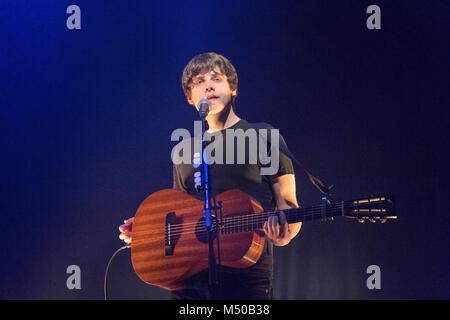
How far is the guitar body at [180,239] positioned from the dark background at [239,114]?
0.74 m

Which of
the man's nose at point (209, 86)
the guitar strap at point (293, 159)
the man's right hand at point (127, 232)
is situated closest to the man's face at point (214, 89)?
the man's nose at point (209, 86)

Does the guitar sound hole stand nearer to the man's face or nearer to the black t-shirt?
the black t-shirt

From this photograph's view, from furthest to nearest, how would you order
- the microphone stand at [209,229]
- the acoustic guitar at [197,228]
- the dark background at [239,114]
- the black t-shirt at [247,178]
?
the dark background at [239,114] → the black t-shirt at [247,178] → the acoustic guitar at [197,228] → the microphone stand at [209,229]

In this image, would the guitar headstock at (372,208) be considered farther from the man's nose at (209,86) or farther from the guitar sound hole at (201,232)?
the man's nose at (209,86)

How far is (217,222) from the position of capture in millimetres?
2297

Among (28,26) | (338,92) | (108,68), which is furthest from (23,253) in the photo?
(338,92)

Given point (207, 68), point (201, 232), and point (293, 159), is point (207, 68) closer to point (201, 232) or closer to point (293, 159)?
point (293, 159)

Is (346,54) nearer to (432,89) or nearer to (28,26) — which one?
(432,89)

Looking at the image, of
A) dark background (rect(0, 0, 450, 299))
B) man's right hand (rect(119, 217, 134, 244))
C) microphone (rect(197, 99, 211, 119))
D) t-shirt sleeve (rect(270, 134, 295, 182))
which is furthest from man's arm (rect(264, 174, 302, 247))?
man's right hand (rect(119, 217, 134, 244))

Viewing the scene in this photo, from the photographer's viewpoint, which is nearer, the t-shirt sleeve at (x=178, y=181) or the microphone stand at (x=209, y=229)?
the microphone stand at (x=209, y=229)

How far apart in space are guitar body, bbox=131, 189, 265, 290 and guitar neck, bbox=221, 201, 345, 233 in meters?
0.03

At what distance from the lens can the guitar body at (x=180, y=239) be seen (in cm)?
245

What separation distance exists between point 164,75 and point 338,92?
1413mm

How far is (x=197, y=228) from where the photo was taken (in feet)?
8.59
